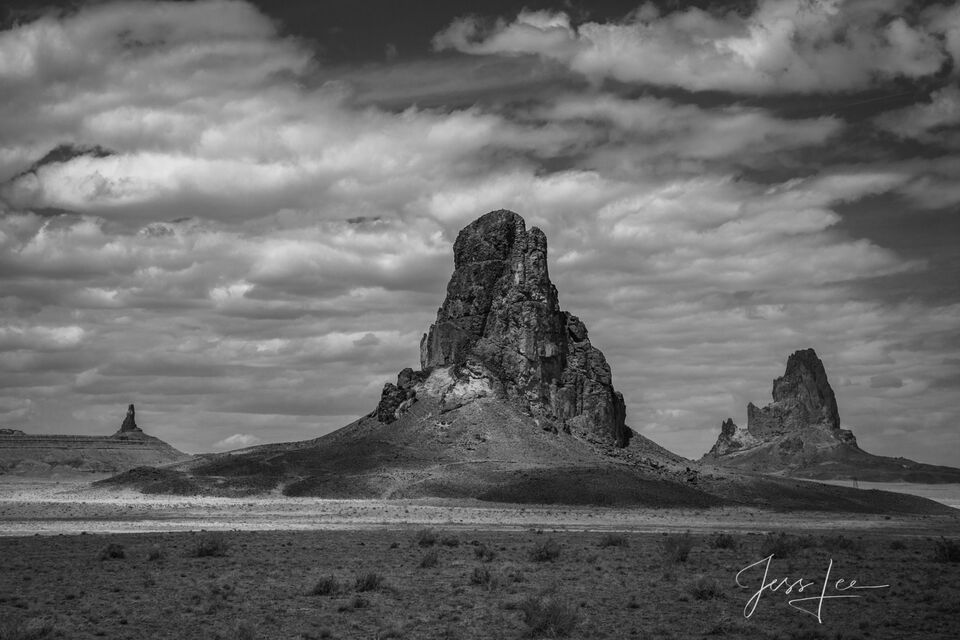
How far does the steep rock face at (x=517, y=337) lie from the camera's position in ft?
458

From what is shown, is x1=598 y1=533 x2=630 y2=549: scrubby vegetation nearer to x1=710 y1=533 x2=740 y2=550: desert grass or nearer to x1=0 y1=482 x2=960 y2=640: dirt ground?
x1=0 y1=482 x2=960 y2=640: dirt ground

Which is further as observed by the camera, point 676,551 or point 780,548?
point 780,548

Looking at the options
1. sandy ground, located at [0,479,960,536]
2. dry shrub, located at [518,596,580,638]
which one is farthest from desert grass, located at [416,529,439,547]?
dry shrub, located at [518,596,580,638]

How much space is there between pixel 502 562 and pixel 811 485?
9279cm

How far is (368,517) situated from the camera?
8556 cm

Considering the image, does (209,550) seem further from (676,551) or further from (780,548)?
(780,548)

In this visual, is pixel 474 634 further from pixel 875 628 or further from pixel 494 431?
pixel 494 431

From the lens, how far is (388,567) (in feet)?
143

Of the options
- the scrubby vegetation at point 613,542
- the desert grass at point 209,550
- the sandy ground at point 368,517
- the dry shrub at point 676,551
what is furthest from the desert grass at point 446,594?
the sandy ground at point 368,517

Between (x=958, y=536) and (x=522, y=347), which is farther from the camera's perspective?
(x=522, y=347)

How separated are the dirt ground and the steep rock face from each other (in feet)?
224

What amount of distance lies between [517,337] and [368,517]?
57745mm

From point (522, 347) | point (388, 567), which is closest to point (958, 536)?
point (388, 567)
